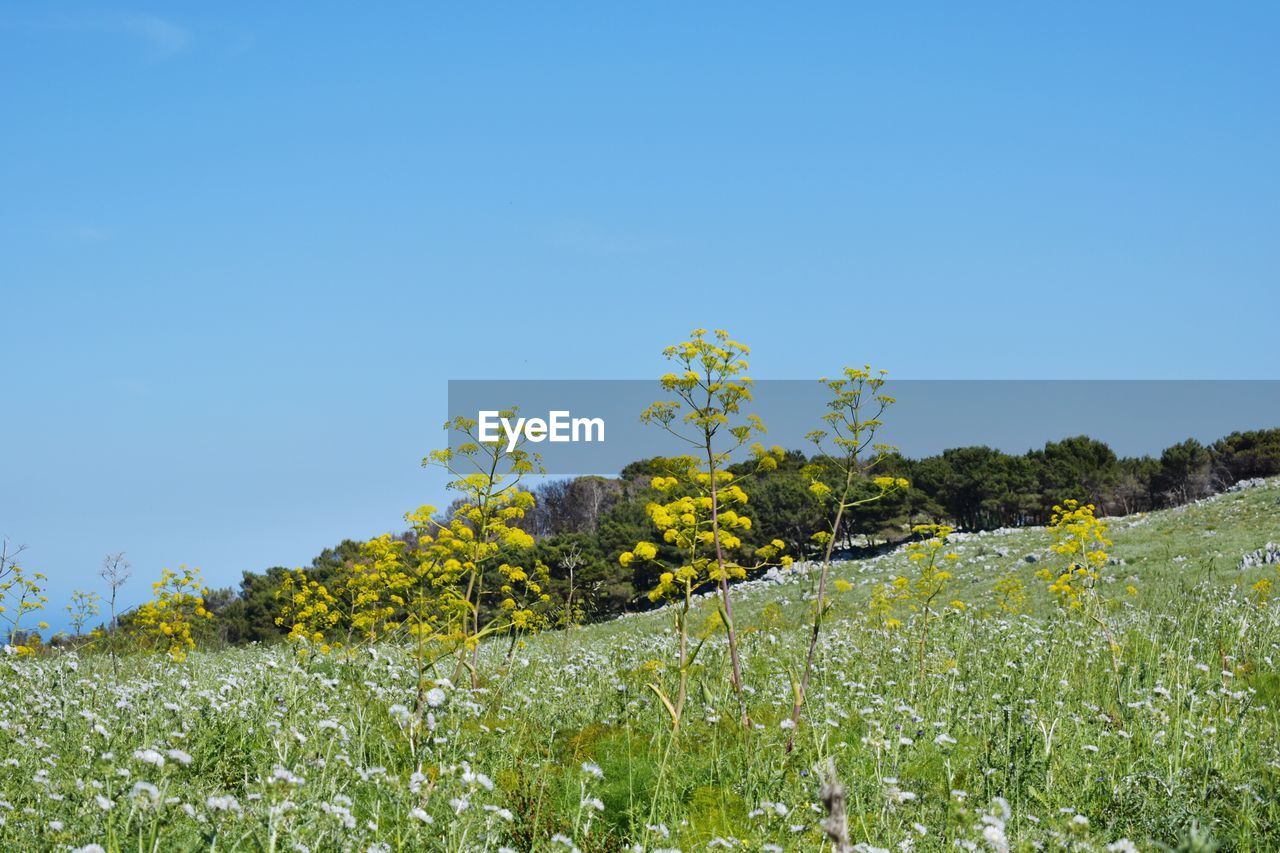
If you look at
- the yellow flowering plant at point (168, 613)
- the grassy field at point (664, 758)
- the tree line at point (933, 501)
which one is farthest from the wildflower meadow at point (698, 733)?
the tree line at point (933, 501)

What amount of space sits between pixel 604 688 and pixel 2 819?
495 cm

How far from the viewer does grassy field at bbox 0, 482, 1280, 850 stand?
3594 millimetres

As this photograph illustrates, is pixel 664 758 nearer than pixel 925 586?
Yes

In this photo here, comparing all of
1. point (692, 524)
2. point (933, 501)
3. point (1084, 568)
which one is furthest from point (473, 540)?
point (933, 501)

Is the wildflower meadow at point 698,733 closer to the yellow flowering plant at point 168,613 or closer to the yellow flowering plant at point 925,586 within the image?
the yellow flowering plant at point 925,586

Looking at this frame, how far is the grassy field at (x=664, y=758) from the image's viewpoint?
359 centimetres

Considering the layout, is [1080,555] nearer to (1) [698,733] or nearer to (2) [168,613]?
(1) [698,733]

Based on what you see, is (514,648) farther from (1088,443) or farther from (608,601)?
(1088,443)

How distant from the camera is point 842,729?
20.0 ft

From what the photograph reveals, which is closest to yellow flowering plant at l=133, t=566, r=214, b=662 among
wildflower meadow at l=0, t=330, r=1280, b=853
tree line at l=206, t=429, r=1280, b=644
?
wildflower meadow at l=0, t=330, r=1280, b=853

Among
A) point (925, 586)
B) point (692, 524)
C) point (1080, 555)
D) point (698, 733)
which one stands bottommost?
point (698, 733)

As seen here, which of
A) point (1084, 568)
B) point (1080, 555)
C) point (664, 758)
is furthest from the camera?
point (1080, 555)

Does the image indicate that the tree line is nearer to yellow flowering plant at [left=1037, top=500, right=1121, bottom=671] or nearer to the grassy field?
yellow flowering plant at [left=1037, top=500, right=1121, bottom=671]

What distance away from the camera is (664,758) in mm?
4457
